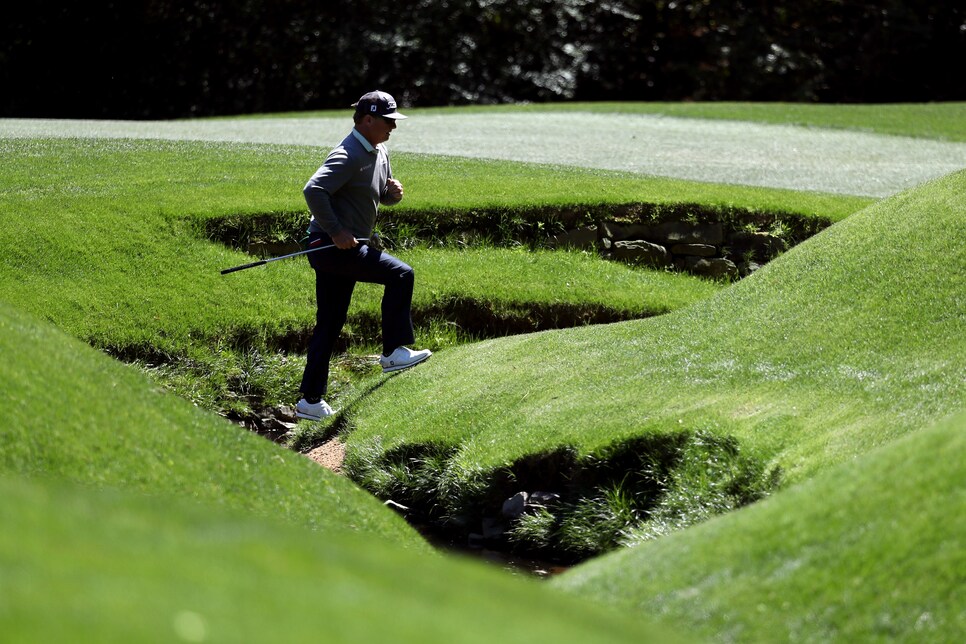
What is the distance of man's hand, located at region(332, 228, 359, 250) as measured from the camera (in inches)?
383

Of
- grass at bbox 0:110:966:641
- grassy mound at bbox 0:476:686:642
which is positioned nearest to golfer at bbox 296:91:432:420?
grass at bbox 0:110:966:641

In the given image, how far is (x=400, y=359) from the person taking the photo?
10.9 metres

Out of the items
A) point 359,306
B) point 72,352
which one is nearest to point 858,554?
point 72,352

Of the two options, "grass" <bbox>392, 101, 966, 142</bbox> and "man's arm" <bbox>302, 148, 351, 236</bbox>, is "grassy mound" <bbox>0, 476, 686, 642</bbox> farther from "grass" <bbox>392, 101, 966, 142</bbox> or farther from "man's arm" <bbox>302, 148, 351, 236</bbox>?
"grass" <bbox>392, 101, 966, 142</bbox>

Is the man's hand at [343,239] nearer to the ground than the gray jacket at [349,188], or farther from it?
nearer to the ground

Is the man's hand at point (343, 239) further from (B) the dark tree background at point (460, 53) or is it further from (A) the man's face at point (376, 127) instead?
(B) the dark tree background at point (460, 53)

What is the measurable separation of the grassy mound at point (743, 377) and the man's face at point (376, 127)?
7.45 ft

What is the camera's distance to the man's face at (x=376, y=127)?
32.2ft

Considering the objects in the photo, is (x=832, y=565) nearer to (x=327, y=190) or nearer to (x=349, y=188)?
(x=327, y=190)

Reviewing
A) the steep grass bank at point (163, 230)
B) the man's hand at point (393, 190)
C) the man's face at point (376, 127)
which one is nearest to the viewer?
the man's face at point (376, 127)

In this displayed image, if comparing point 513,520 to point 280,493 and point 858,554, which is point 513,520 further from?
point 858,554

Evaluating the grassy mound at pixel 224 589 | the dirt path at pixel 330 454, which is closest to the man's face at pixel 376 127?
the dirt path at pixel 330 454

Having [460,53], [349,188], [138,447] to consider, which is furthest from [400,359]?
[460,53]

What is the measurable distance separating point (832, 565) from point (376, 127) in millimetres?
5905
